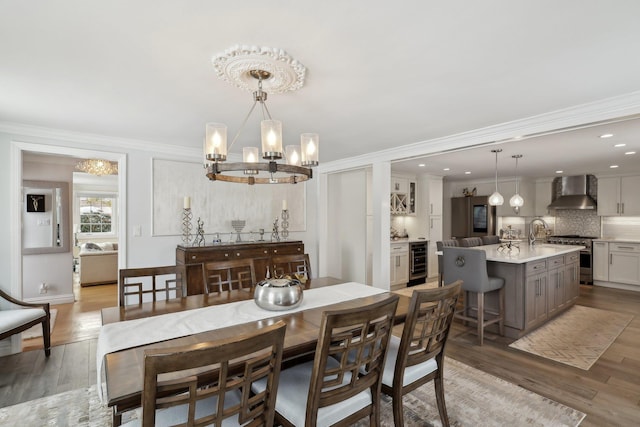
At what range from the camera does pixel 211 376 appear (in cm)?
128

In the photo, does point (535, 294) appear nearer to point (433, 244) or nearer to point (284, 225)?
point (433, 244)

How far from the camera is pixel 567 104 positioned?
8.61 feet

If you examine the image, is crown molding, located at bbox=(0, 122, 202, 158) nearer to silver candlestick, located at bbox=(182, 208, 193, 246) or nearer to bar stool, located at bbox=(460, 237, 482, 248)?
silver candlestick, located at bbox=(182, 208, 193, 246)

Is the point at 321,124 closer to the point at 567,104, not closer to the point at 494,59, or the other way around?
the point at 494,59

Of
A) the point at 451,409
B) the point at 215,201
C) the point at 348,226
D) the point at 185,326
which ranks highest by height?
the point at 215,201

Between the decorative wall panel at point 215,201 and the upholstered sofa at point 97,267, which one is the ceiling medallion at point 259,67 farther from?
the upholstered sofa at point 97,267

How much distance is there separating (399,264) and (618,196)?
14.3 feet

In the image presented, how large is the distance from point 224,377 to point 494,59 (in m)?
2.10

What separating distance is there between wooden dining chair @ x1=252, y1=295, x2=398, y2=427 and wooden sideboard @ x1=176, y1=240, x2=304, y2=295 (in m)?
2.33

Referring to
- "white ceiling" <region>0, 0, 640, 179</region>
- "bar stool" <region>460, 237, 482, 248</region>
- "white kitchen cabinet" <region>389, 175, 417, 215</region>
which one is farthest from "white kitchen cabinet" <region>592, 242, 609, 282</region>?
"white ceiling" <region>0, 0, 640, 179</region>

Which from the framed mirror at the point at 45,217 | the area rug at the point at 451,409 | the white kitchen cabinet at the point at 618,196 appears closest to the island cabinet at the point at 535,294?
the area rug at the point at 451,409

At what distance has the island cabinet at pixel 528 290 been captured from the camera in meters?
3.61

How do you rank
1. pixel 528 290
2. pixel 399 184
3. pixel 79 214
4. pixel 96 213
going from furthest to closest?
1. pixel 96 213
2. pixel 79 214
3. pixel 399 184
4. pixel 528 290

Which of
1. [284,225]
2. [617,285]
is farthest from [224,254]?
[617,285]
